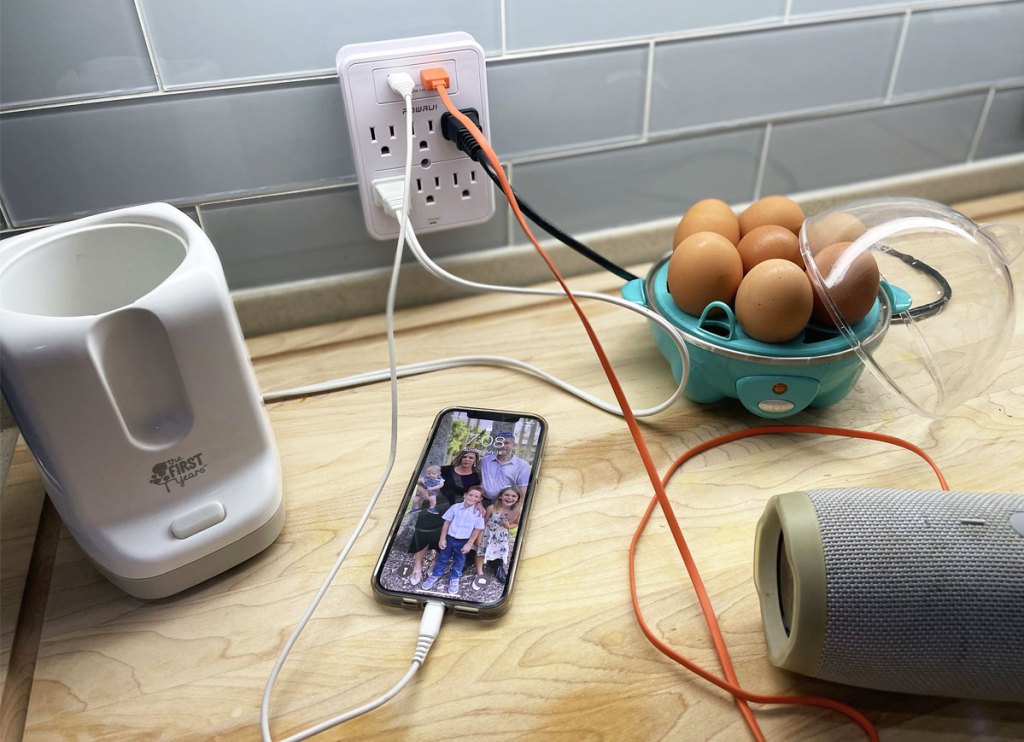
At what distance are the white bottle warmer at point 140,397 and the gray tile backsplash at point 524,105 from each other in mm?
150

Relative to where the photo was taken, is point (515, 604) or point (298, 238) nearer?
point (515, 604)

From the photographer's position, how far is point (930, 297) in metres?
0.54

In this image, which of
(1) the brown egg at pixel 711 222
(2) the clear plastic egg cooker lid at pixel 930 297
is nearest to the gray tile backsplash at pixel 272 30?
(1) the brown egg at pixel 711 222

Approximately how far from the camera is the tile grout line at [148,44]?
0.53m

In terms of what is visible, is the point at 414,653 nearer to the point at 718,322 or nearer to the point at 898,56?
the point at 718,322

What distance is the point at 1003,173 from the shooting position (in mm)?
852

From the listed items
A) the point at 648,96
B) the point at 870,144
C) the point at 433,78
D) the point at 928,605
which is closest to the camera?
the point at 928,605

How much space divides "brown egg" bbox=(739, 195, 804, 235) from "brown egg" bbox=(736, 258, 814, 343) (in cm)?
7

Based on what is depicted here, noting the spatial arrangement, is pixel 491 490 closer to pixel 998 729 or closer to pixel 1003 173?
pixel 998 729

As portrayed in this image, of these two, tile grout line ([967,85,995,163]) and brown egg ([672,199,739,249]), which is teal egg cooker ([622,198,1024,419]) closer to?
brown egg ([672,199,739,249])

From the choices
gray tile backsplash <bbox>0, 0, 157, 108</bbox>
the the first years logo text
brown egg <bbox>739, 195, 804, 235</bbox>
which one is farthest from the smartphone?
gray tile backsplash <bbox>0, 0, 157, 108</bbox>

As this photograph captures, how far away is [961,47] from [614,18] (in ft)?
1.29

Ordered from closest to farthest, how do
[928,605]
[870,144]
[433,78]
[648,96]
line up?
[928,605] → [433,78] → [648,96] → [870,144]

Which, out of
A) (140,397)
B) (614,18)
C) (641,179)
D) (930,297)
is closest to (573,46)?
(614,18)
